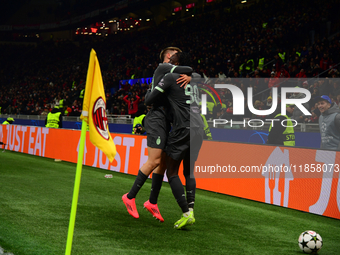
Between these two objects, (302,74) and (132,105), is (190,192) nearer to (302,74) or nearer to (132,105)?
(302,74)

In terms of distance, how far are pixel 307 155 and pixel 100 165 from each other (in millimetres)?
5986

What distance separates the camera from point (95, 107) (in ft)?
8.24

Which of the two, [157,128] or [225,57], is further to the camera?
[225,57]

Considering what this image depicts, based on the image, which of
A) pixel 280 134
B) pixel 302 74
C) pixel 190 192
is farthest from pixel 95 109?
pixel 302 74

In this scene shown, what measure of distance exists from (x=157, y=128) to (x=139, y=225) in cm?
112

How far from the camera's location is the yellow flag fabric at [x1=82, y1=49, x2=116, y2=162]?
248 centimetres

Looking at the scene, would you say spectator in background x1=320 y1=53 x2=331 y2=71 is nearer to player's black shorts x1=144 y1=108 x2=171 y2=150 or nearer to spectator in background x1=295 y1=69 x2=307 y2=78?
spectator in background x1=295 y1=69 x2=307 y2=78

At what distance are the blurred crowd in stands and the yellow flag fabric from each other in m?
7.28

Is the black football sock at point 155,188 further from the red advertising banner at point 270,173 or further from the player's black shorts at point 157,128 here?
the red advertising banner at point 270,173

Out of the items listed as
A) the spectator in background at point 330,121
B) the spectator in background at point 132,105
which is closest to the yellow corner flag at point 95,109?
the spectator in background at point 330,121

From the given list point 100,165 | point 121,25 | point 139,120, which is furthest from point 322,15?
point 121,25

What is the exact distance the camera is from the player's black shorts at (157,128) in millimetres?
4105

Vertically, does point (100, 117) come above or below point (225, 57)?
below

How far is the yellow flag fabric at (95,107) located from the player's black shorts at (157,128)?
1540mm
